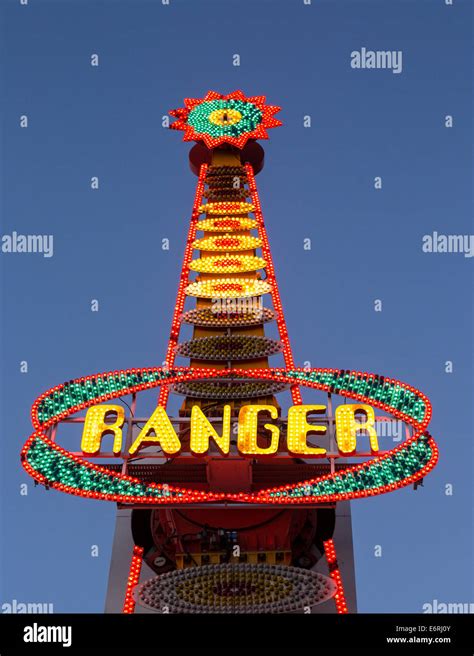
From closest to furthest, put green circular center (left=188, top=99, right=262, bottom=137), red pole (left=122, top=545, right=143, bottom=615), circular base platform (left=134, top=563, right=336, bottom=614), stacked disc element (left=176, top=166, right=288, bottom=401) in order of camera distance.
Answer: circular base platform (left=134, top=563, right=336, bottom=614), red pole (left=122, top=545, right=143, bottom=615), stacked disc element (left=176, top=166, right=288, bottom=401), green circular center (left=188, top=99, right=262, bottom=137)

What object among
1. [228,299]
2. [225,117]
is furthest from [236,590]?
[225,117]

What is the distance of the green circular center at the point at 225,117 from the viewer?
194 feet

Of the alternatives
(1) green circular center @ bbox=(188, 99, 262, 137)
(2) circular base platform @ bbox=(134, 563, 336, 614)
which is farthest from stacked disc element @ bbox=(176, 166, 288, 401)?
(2) circular base platform @ bbox=(134, 563, 336, 614)

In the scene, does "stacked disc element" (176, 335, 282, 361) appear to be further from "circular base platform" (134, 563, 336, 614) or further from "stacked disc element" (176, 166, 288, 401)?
"circular base platform" (134, 563, 336, 614)

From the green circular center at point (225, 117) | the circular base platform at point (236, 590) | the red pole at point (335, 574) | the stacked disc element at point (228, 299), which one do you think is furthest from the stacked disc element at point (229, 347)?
the green circular center at point (225, 117)

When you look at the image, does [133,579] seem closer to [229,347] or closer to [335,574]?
[335,574]

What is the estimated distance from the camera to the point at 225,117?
197 ft

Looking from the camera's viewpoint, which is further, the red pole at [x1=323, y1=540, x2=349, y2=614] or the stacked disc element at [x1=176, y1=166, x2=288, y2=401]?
the stacked disc element at [x1=176, y1=166, x2=288, y2=401]

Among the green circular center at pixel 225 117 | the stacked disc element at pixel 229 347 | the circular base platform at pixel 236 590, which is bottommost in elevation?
the circular base platform at pixel 236 590

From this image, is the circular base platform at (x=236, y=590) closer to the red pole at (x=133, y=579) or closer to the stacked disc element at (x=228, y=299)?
the red pole at (x=133, y=579)

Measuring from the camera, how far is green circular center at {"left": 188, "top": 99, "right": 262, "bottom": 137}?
194 ft
